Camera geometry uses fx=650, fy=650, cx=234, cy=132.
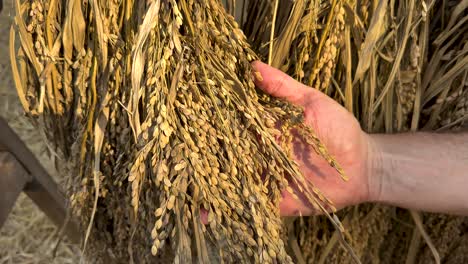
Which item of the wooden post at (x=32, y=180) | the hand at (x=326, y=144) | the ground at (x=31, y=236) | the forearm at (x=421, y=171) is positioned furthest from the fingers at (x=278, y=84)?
the ground at (x=31, y=236)

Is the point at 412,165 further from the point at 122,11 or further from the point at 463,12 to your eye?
the point at 122,11

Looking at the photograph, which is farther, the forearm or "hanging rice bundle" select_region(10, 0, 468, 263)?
the forearm

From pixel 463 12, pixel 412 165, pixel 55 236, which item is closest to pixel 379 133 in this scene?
pixel 412 165

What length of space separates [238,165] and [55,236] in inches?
50.9

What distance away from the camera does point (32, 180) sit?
1.30 meters

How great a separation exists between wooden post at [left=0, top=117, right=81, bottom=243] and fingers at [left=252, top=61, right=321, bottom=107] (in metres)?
0.53

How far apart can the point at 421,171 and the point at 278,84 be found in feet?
0.93

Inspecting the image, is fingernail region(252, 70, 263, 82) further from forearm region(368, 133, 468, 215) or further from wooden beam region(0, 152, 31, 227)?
wooden beam region(0, 152, 31, 227)

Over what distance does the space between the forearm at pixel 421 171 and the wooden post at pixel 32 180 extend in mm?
577

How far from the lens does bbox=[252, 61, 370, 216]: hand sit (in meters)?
0.88

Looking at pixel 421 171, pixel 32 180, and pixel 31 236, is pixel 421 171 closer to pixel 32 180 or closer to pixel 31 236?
pixel 32 180

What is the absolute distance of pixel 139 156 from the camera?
71 centimetres

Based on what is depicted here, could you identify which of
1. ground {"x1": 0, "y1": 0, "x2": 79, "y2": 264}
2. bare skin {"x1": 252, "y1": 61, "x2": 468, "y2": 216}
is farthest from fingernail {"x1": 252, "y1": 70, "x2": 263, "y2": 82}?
ground {"x1": 0, "y1": 0, "x2": 79, "y2": 264}

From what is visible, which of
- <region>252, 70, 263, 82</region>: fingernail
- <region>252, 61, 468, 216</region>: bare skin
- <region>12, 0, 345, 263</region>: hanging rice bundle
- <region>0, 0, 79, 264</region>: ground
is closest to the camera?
<region>12, 0, 345, 263</region>: hanging rice bundle
